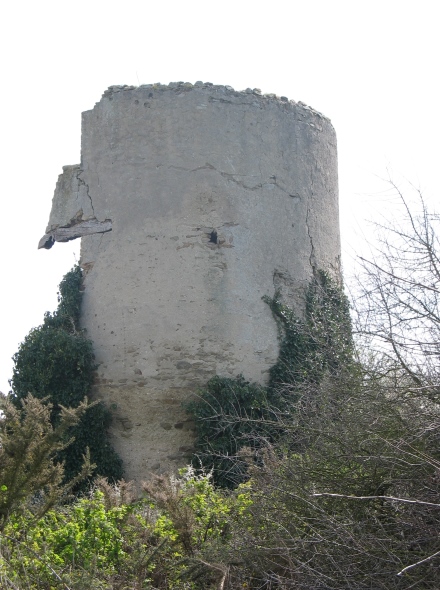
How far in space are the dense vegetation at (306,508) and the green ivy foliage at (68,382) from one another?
2.83 meters

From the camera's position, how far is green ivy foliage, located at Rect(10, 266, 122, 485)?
1157 cm

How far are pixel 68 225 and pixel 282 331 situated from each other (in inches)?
121

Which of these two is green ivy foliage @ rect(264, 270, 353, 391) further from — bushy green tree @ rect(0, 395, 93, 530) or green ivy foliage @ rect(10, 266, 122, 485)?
bushy green tree @ rect(0, 395, 93, 530)

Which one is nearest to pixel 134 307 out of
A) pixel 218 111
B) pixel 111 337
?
pixel 111 337

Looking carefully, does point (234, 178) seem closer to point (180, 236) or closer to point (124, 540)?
point (180, 236)

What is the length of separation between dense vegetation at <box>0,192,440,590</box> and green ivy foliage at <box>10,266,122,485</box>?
2.83 m

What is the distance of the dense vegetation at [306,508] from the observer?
6.32 meters

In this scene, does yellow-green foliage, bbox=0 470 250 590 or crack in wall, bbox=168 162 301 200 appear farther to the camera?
crack in wall, bbox=168 162 301 200

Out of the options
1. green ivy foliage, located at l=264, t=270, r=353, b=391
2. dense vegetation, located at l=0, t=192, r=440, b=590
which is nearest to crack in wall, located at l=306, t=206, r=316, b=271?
green ivy foliage, located at l=264, t=270, r=353, b=391

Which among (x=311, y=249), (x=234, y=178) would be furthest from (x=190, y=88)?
(x=311, y=249)

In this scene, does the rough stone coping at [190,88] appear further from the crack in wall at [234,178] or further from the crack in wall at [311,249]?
the crack in wall at [311,249]

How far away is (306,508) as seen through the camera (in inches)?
280

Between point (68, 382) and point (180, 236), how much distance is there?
2.18 m

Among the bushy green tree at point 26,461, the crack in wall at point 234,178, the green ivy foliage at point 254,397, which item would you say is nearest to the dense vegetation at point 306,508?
the bushy green tree at point 26,461
